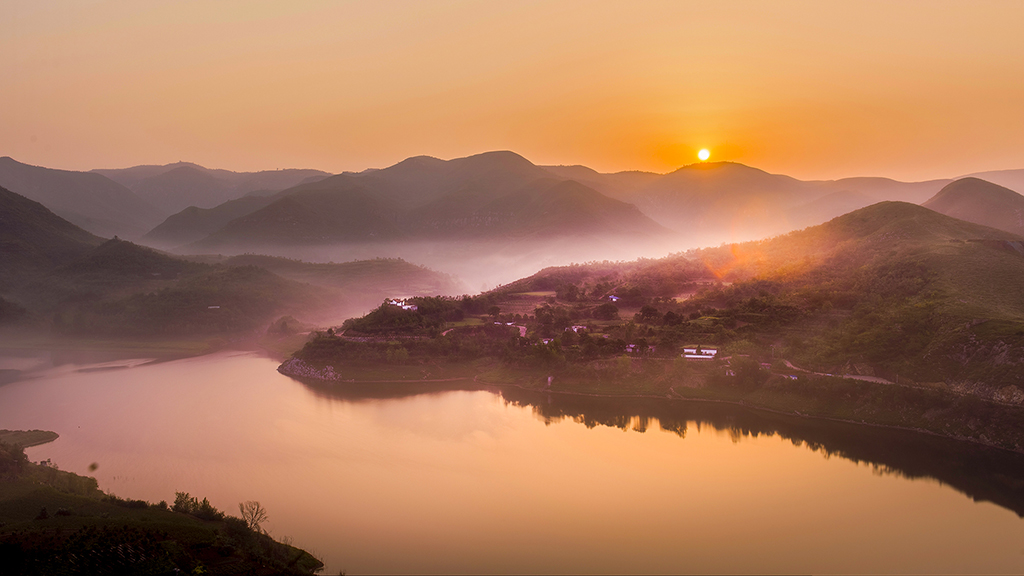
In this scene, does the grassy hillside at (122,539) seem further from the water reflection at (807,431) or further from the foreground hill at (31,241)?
the foreground hill at (31,241)

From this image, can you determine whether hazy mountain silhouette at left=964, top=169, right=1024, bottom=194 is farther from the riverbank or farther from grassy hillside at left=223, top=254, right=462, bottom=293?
the riverbank

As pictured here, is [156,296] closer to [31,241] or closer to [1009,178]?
[31,241]

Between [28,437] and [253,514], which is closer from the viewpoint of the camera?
[253,514]

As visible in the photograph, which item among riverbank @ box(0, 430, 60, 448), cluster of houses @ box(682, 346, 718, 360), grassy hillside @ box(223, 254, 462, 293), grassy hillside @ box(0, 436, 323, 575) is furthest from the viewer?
grassy hillside @ box(223, 254, 462, 293)

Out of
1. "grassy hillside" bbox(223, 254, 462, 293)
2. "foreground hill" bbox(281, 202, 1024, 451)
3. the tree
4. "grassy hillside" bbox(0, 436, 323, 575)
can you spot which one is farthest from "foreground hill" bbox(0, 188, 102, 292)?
the tree

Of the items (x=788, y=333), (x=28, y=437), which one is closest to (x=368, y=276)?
(x=28, y=437)

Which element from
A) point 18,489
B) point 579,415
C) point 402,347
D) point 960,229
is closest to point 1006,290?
point 960,229

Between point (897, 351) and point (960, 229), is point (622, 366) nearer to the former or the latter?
point (897, 351)
